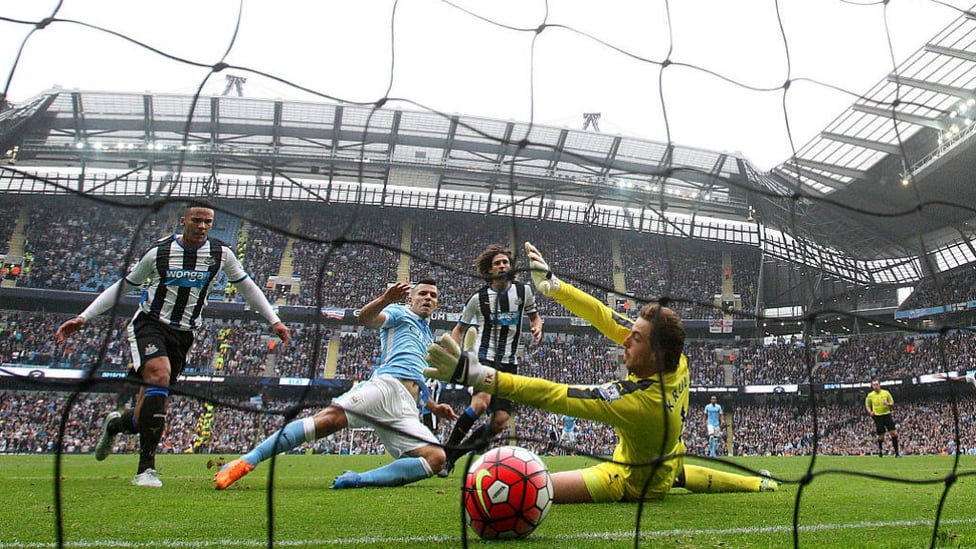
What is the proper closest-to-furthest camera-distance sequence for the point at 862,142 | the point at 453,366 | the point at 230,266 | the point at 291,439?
1. the point at 453,366
2. the point at 291,439
3. the point at 230,266
4. the point at 862,142

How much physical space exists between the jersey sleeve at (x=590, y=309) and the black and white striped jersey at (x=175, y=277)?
2315mm

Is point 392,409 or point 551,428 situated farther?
point 551,428

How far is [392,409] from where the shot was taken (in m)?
4.86

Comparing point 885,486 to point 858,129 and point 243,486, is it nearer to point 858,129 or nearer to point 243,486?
point 243,486

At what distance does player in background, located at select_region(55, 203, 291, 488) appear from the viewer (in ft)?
15.2

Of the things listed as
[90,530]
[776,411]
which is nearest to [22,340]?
[90,530]

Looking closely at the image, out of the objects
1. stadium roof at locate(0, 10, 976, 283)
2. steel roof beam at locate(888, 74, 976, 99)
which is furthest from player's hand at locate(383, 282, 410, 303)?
steel roof beam at locate(888, 74, 976, 99)

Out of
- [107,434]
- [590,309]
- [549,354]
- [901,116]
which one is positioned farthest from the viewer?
[549,354]

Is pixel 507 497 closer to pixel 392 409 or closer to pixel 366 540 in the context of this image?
pixel 366 540

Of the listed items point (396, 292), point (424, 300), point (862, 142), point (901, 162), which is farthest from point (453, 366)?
point (901, 162)

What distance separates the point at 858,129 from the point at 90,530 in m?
28.1

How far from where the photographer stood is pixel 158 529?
3.02 m

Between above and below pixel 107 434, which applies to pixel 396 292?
above

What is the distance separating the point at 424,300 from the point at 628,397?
7.81ft
